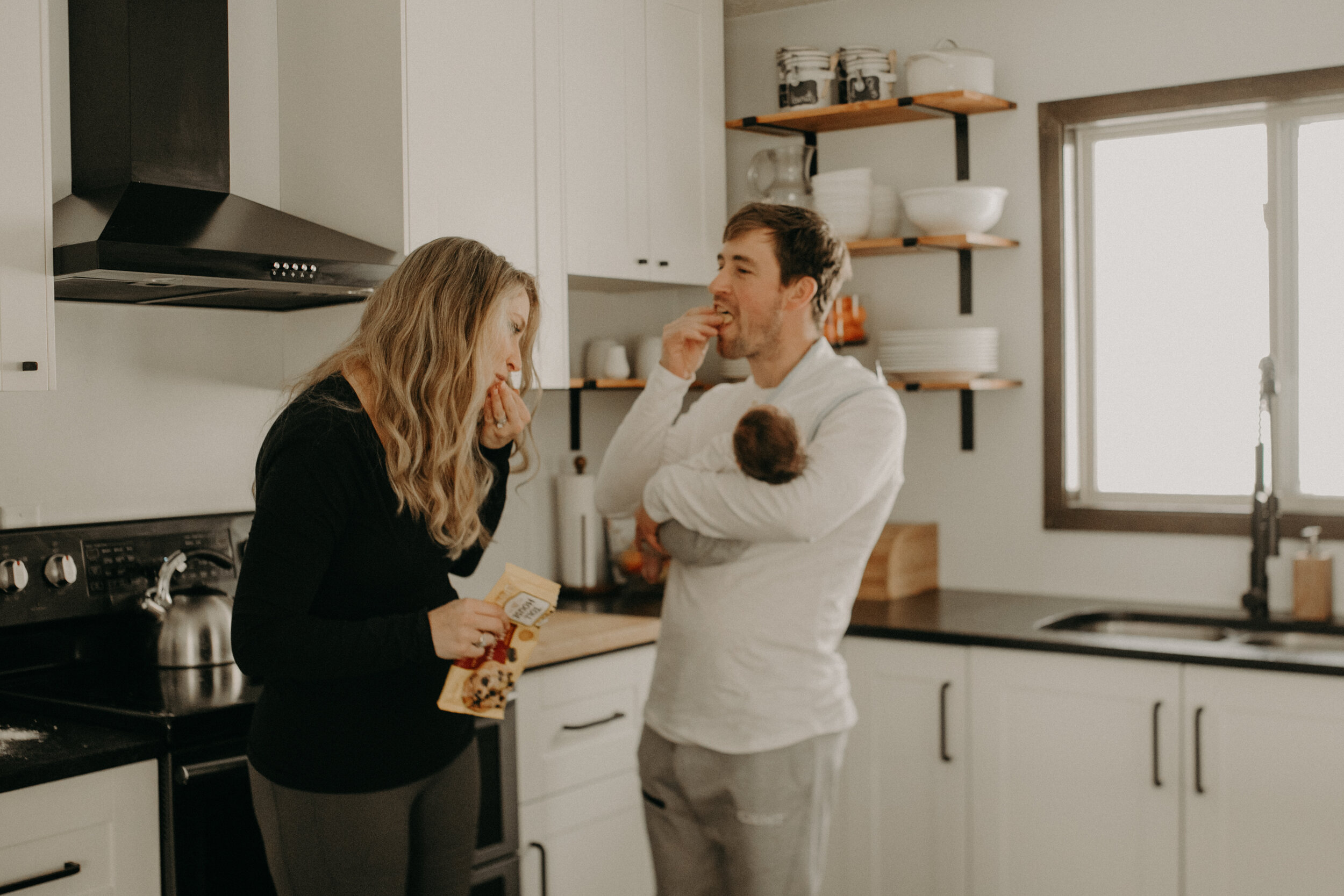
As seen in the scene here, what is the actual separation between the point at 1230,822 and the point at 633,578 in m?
1.58

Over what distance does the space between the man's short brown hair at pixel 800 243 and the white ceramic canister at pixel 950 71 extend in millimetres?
1221

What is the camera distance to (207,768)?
74.8 inches

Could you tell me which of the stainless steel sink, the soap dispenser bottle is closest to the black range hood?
the stainless steel sink

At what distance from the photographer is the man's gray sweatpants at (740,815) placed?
6.16ft

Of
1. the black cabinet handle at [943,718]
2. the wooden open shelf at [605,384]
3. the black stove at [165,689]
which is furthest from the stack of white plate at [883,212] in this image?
the black stove at [165,689]

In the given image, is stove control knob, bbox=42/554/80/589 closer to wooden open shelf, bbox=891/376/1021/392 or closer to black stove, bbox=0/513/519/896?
black stove, bbox=0/513/519/896

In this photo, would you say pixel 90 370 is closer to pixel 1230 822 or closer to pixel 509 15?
pixel 509 15

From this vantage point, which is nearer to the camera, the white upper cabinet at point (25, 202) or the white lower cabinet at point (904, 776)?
the white upper cabinet at point (25, 202)

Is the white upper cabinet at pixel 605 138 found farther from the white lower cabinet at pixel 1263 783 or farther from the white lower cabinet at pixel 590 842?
the white lower cabinet at pixel 1263 783

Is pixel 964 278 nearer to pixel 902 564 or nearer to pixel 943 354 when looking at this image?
pixel 943 354

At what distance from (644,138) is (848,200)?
0.56m

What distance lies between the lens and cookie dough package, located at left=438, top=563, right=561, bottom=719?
1.55 m

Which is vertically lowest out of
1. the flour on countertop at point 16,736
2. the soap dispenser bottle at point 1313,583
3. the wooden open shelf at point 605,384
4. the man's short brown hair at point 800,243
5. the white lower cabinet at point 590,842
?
the white lower cabinet at point 590,842

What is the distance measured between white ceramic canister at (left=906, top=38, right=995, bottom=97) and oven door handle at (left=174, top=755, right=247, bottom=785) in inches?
87.6
